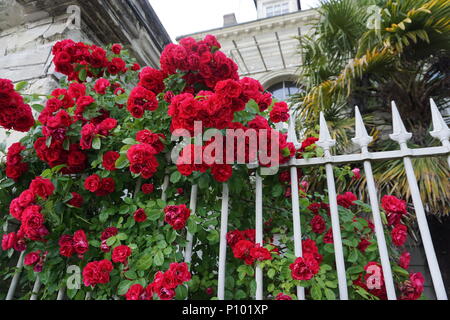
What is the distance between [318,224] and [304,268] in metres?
0.31

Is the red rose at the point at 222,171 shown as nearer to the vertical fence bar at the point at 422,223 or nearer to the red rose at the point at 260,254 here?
the red rose at the point at 260,254

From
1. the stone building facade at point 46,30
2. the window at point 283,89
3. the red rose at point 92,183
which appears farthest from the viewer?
the window at point 283,89

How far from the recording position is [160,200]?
1147mm

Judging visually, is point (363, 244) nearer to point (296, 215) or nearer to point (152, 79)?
point (296, 215)

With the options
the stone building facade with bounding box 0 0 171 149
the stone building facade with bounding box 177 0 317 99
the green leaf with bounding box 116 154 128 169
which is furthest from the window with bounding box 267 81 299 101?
the green leaf with bounding box 116 154 128 169

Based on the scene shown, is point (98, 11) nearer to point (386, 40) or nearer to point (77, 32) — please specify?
point (77, 32)

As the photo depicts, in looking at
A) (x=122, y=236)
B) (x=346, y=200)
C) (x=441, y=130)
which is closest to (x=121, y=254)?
(x=122, y=236)

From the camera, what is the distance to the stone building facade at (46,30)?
66.1 inches

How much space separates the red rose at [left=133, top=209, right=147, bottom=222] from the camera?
1.13 metres

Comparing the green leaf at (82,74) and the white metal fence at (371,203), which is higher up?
the green leaf at (82,74)

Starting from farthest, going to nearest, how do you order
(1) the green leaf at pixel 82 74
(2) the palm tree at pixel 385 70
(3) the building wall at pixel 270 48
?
(3) the building wall at pixel 270 48, (2) the palm tree at pixel 385 70, (1) the green leaf at pixel 82 74

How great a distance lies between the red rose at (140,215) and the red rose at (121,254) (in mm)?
123

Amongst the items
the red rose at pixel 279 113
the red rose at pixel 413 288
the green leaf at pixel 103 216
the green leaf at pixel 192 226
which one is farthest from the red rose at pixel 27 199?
the red rose at pixel 413 288
